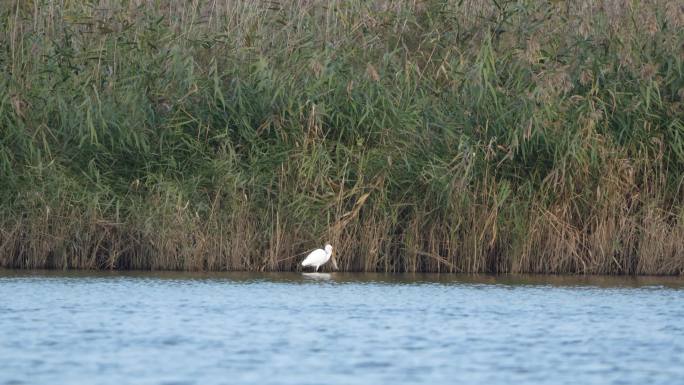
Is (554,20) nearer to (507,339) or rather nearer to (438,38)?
(438,38)

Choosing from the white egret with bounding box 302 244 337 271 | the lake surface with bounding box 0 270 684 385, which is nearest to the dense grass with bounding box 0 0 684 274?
the white egret with bounding box 302 244 337 271

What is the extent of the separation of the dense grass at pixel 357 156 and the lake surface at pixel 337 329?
45cm

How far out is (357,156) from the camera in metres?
12.6

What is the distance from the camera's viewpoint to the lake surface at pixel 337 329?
24.2ft

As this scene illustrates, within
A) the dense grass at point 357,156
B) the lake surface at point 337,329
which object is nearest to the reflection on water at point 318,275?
the lake surface at point 337,329

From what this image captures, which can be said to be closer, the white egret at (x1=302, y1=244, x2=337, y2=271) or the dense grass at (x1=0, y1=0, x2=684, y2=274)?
the white egret at (x1=302, y1=244, x2=337, y2=271)

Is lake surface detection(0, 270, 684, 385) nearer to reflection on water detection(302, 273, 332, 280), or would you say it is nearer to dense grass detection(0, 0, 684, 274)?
reflection on water detection(302, 273, 332, 280)

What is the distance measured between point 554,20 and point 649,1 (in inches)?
39.9

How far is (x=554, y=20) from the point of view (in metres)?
13.3

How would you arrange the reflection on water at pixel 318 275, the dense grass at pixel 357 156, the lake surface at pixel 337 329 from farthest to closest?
the dense grass at pixel 357 156 < the reflection on water at pixel 318 275 < the lake surface at pixel 337 329

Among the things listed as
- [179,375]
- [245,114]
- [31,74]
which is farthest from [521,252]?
[179,375]

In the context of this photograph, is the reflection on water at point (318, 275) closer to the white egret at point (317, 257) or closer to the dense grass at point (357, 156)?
the white egret at point (317, 257)

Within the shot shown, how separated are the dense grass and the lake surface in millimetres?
446

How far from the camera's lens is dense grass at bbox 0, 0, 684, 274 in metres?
12.5
